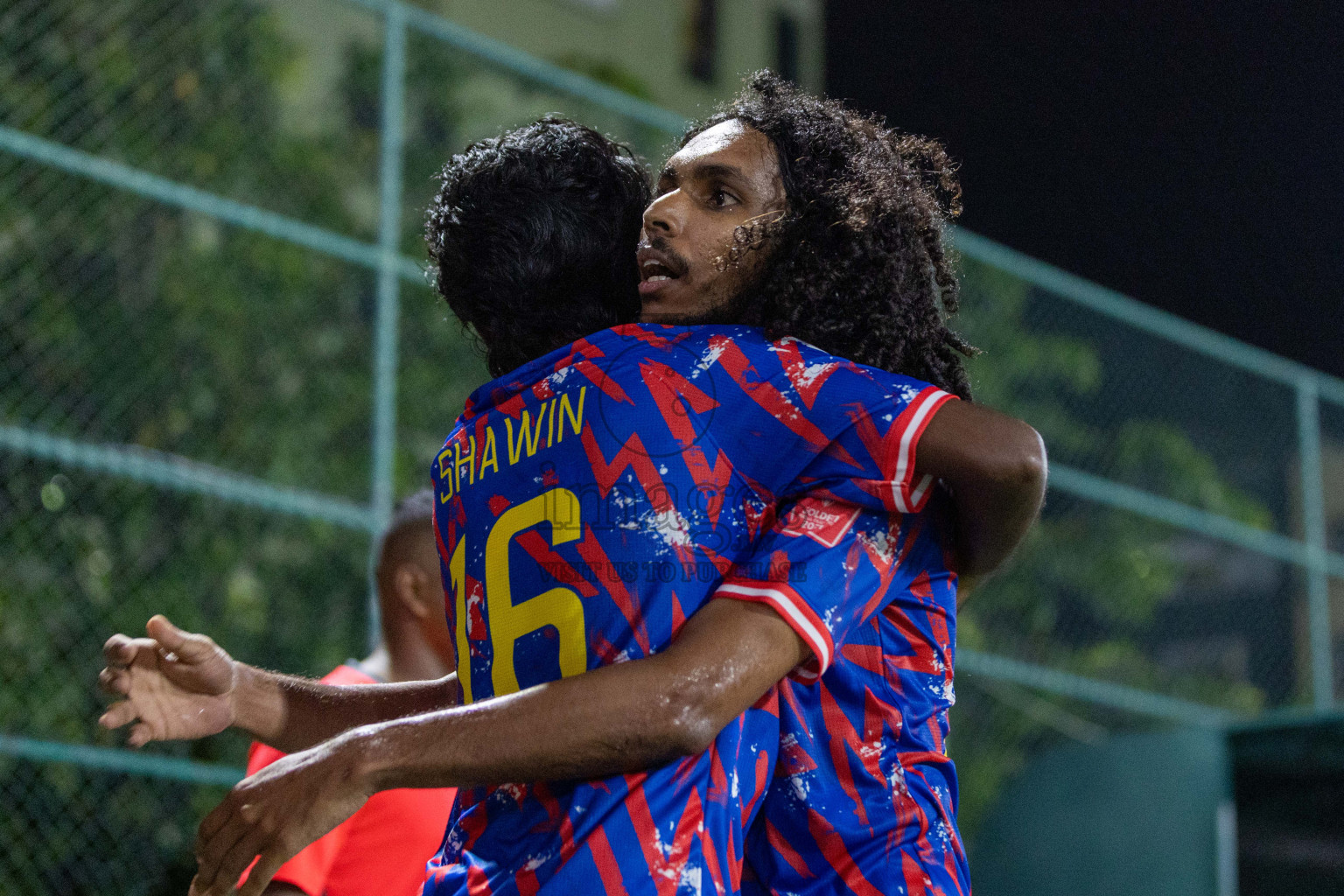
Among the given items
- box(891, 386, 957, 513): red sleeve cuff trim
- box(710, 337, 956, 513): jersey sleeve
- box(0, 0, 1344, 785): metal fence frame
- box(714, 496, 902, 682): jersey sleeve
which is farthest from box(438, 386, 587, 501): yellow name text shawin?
box(0, 0, 1344, 785): metal fence frame

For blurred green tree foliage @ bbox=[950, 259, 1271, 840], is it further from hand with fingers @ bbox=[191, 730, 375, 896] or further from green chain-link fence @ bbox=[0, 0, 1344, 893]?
hand with fingers @ bbox=[191, 730, 375, 896]

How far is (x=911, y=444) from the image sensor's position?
1618 mm

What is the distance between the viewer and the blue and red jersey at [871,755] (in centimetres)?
171

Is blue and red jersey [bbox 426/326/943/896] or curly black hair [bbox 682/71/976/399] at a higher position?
curly black hair [bbox 682/71/976/399]

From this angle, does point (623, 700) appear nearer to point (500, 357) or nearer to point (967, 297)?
point (500, 357)

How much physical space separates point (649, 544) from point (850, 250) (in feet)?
1.76

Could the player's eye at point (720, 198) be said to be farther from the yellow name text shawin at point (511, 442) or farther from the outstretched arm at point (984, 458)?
the outstretched arm at point (984, 458)

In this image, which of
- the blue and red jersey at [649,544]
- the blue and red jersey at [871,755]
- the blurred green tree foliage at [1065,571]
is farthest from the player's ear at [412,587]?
the blurred green tree foliage at [1065,571]

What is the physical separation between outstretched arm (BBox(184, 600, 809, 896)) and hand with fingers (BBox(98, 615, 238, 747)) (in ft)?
1.59

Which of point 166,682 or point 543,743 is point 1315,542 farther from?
point 543,743

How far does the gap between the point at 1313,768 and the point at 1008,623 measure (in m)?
1.86

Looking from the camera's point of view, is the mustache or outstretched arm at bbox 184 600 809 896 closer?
outstretched arm at bbox 184 600 809 896

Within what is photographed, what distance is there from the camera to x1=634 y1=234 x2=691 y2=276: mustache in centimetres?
199

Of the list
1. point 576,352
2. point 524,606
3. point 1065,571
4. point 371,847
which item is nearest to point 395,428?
point 371,847
